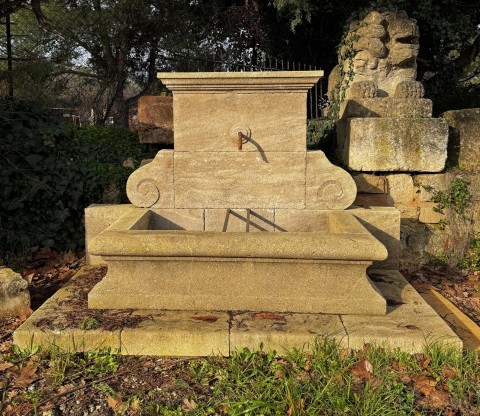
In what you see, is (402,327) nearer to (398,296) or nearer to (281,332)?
(398,296)

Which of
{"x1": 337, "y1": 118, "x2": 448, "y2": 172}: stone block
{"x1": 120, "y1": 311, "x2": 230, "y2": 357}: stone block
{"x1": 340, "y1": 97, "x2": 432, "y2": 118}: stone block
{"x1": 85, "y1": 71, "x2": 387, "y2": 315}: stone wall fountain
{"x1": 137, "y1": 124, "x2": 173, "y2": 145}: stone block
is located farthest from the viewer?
{"x1": 137, "y1": 124, "x2": 173, "y2": 145}: stone block

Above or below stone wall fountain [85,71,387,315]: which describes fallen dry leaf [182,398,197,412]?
below

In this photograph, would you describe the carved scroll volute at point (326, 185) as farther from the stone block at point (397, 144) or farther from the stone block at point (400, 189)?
the stone block at point (400, 189)

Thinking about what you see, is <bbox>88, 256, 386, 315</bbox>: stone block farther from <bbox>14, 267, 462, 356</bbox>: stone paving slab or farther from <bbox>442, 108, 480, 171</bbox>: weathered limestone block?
<bbox>442, 108, 480, 171</bbox>: weathered limestone block

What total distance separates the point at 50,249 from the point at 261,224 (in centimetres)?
240

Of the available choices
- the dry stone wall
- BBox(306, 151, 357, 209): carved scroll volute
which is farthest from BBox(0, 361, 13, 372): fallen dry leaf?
the dry stone wall

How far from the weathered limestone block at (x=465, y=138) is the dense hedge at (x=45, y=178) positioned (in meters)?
3.67

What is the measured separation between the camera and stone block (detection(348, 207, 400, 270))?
3900 mm

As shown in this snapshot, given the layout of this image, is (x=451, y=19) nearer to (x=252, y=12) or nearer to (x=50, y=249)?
(x=252, y=12)

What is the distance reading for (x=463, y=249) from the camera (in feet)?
15.5

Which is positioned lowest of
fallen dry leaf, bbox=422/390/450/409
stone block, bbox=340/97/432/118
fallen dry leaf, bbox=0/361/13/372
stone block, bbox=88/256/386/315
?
fallen dry leaf, bbox=422/390/450/409

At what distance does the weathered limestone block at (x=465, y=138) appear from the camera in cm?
498

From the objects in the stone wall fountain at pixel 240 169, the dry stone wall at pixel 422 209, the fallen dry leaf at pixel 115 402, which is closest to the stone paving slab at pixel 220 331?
the fallen dry leaf at pixel 115 402

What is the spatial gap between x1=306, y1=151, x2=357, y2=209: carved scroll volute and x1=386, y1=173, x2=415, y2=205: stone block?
45.4 inches
